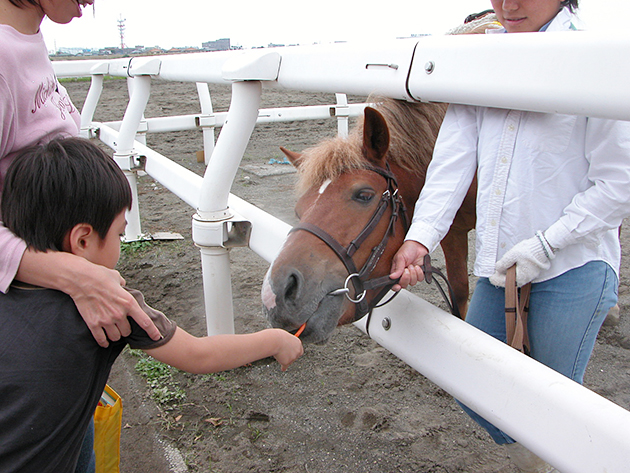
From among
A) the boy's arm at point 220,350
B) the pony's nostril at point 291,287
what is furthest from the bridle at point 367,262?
the boy's arm at point 220,350

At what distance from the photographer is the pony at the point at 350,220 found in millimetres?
1354

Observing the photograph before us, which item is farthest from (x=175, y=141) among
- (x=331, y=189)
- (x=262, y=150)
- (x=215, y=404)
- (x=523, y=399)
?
(x=523, y=399)

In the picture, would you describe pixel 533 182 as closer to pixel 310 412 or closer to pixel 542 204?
Answer: pixel 542 204

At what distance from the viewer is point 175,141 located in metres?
9.06

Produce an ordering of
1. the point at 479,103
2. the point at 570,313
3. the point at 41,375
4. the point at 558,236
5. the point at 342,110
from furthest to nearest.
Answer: the point at 342,110
the point at 570,313
the point at 558,236
the point at 479,103
the point at 41,375

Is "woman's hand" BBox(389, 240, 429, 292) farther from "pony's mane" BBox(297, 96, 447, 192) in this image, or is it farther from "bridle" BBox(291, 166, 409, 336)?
"pony's mane" BBox(297, 96, 447, 192)

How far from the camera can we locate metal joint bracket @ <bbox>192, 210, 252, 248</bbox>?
2.03 metres

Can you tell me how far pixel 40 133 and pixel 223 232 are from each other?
952 millimetres

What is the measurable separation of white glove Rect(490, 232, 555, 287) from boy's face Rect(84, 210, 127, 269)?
3.19ft

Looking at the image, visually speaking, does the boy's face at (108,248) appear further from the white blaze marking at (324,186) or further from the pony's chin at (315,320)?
the white blaze marking at (324,186)

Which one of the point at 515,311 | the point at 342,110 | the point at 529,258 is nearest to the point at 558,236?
the point at 529,258

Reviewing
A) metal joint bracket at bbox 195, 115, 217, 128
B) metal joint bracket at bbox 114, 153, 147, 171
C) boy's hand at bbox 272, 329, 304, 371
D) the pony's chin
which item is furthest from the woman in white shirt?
metal joint bracket at bbox 195, 115, 217, 128

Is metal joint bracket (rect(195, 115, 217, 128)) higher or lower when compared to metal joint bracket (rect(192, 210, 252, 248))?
lower

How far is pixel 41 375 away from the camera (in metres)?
0.97
